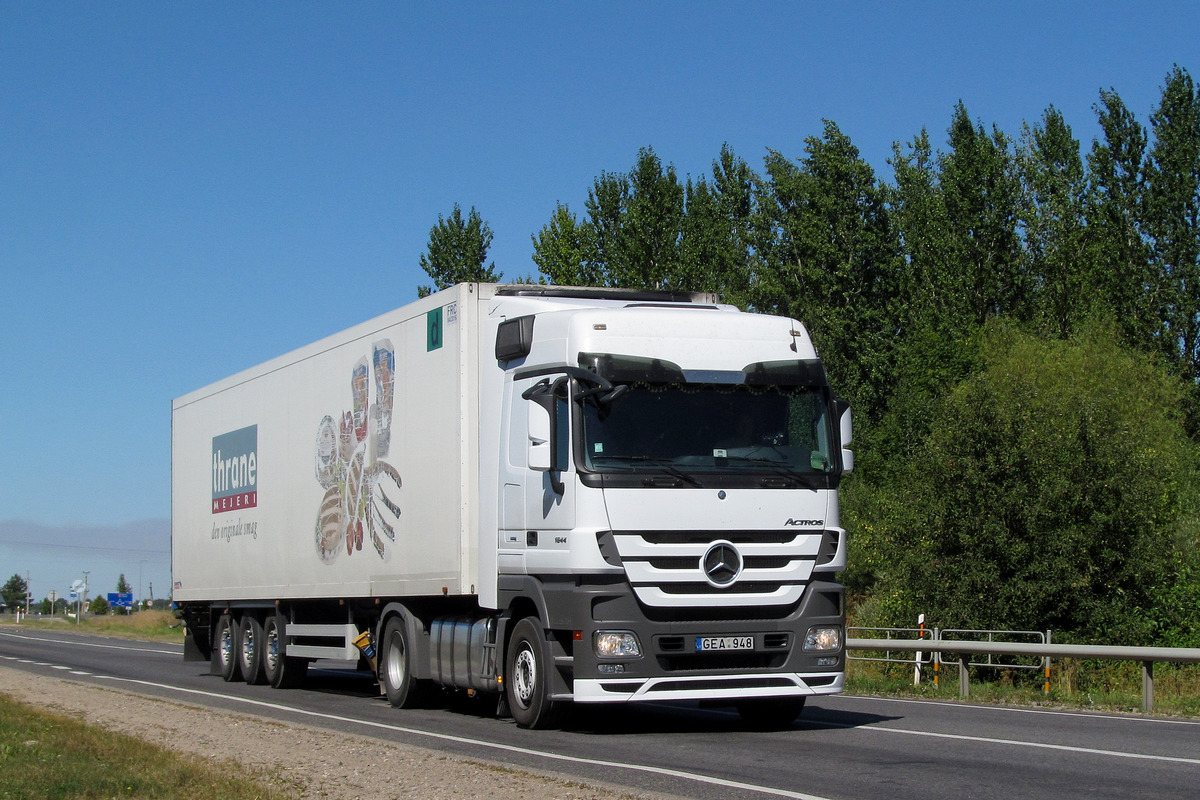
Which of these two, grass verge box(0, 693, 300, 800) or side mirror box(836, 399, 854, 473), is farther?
side mirror box(836, 399, 854, 473)

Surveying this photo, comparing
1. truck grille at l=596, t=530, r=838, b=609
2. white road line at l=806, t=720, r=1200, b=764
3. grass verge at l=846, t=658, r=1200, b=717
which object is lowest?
grass verge at l=846, t=658, r=1200, b=717

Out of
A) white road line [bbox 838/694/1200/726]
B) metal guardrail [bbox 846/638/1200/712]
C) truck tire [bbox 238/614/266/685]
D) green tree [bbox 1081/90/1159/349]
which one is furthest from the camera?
green tree [bbox 1081/90/1159/349]

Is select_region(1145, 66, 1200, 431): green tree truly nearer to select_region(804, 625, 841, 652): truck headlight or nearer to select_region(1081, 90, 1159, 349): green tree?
select_region(1081, 90, 1159, 349): green tree

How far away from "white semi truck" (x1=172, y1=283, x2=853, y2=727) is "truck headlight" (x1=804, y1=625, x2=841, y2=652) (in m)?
0.01

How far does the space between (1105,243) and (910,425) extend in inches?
334

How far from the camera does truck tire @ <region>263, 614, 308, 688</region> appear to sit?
761 inches

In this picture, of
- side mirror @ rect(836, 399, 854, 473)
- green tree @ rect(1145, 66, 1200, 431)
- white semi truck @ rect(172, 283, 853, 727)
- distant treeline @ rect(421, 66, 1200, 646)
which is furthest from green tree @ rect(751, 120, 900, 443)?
side mirror @ rect(836, 399, 854, 473)

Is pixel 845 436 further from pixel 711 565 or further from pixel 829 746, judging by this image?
pixel 829 746

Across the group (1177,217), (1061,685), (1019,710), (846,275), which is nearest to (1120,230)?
(1177,217)

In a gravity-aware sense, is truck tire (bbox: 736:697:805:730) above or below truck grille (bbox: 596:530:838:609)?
below

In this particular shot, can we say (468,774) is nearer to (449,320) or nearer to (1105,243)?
(449,320)

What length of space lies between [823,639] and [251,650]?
11128 millimetres

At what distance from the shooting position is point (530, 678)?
12.7m

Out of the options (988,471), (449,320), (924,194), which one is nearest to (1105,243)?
(924,194)
